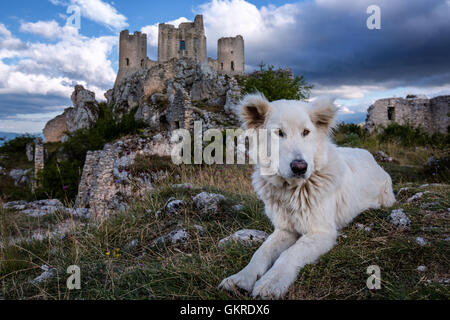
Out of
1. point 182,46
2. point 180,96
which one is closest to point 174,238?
point 180,96

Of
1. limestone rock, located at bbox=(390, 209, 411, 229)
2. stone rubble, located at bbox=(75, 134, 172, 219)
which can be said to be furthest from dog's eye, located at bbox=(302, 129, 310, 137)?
stone rubble, located at bbox=(75, 134, 172, 219)

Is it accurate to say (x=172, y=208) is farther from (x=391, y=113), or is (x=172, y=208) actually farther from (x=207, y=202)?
(x=391, y=113)

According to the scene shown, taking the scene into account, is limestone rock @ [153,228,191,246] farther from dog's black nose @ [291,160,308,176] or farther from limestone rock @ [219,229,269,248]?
dog's black nose @ [291,160,308,176]

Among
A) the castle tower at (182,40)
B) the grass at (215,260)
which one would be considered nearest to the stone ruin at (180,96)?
the grass at (215,260)

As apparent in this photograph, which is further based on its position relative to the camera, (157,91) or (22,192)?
(157,91)

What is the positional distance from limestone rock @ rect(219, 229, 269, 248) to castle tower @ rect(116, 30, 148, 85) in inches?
2232

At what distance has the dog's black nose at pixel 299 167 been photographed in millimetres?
2381

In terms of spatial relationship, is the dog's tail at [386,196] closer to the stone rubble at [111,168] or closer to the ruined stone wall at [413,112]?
the stone rubble at [111,168]

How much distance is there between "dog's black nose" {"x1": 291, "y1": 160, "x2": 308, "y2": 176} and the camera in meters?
2.38

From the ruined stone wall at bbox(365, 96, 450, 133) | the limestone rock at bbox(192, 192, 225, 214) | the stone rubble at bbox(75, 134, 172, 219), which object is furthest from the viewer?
the ruined stone wall at bbox(365, 96, 450, 133)

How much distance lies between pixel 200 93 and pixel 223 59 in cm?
2563
